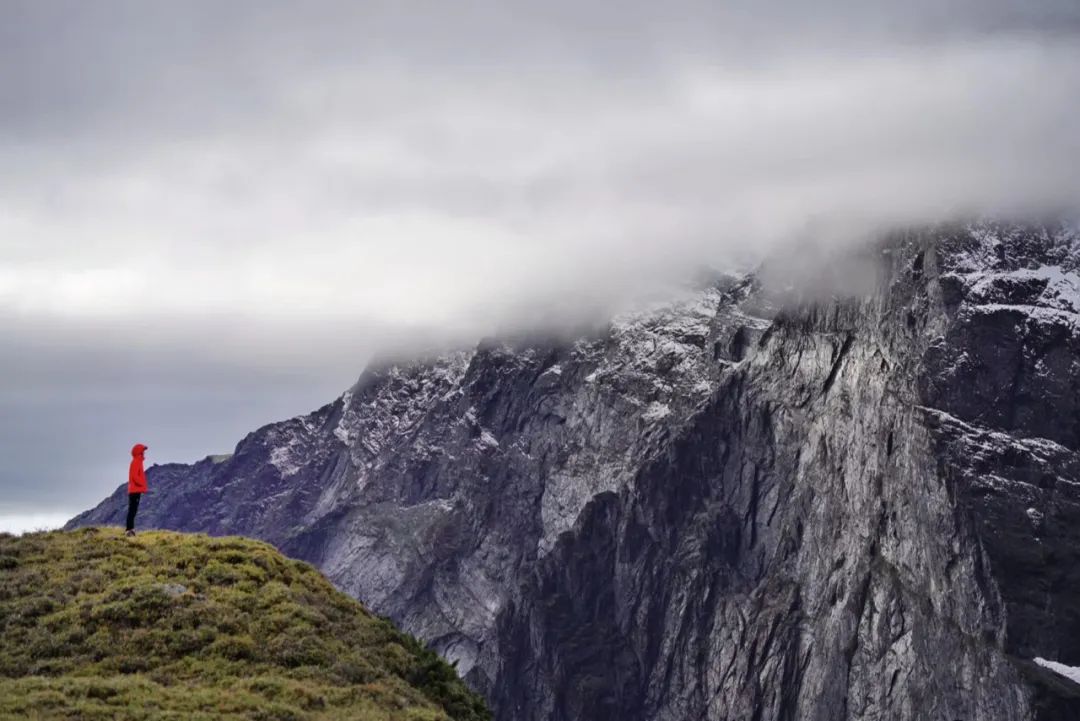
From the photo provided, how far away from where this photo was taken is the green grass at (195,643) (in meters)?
43.1

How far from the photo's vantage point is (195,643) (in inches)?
1908

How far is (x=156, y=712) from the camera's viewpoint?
41094 millimetres

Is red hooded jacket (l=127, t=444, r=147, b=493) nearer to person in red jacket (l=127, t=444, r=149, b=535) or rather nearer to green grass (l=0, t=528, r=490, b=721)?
person in red jacket (l=127, t=444, r=149, b=535)

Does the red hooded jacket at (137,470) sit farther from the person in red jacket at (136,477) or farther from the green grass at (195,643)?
the green grass at (195,643)

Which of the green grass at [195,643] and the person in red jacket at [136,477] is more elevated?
the person in red jacket at [136,477]

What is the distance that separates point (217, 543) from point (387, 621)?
9444mm

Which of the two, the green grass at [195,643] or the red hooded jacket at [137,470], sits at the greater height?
the red hooded jacket at [137,470]

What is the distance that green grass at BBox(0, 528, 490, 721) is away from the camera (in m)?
43.1

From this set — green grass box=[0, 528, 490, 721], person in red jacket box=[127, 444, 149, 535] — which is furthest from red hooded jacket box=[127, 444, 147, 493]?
green grass box=[0, 528, 490, 721]

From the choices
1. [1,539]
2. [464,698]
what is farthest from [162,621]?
[1,539]

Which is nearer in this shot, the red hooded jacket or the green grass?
the green grass

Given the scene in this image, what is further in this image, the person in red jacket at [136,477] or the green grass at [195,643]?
the person in red jacket at [136,477]

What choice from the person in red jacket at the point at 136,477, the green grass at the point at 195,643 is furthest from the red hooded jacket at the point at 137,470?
the green grass at the point at 195,643

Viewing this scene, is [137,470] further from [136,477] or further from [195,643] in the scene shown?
[195,643]
